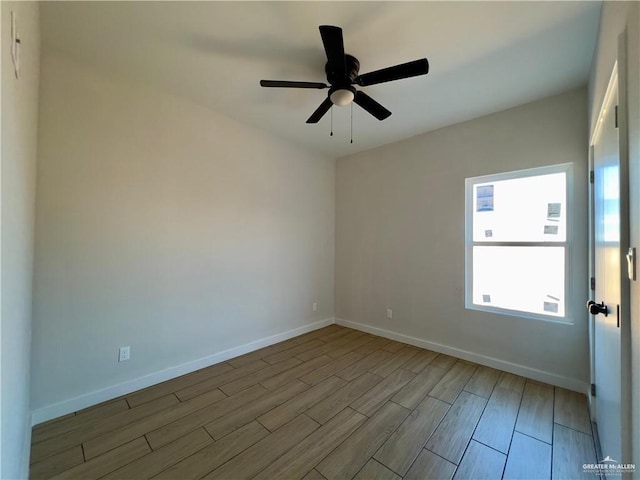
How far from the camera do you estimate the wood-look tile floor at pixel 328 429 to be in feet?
5.03

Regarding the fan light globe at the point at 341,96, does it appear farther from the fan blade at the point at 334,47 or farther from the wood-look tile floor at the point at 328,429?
the wood-look tile floor at the point at 328,429

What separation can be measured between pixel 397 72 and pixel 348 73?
1.22 ft

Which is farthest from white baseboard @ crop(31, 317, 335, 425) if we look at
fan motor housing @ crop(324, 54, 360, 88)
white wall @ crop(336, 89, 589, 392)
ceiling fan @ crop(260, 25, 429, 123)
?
fan motor housing @ crop(324, 54, 360, 88)

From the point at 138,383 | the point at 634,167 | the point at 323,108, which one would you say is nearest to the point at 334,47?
the point at 323,108

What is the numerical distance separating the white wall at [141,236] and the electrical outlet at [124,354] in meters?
0.04

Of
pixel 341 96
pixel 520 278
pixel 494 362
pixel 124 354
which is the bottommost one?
pixel 494 362

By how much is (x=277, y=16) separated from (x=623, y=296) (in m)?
2.35

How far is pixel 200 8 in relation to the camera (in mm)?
1598

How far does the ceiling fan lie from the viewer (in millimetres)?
1526

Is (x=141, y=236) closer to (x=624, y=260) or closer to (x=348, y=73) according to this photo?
(x=348, y=73)

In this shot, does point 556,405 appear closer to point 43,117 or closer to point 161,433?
point 161,433

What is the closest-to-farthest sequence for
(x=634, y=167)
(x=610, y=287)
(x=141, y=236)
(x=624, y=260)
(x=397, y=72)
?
(x=634, y=167)
(x=624, y=260)
(x=610, y=287)
(x=397, y=72)
(x=141, y=236)

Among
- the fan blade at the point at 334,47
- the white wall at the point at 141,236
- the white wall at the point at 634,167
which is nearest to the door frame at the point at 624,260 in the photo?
the white wall at the point at 634,167

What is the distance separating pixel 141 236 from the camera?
7.69 feet
